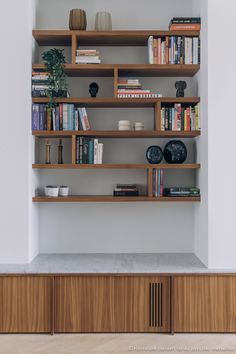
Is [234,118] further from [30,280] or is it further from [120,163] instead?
[30,280]

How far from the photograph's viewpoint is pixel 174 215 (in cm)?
374

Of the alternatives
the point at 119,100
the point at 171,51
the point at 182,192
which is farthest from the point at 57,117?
the point at 182,192

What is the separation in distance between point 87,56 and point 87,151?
2.64ft

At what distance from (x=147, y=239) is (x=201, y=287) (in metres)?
0.78

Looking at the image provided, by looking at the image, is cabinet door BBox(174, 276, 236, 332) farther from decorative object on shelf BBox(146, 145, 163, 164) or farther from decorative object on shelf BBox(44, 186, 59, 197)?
decorative object on shelf BBox(44, 186, 59, 197)

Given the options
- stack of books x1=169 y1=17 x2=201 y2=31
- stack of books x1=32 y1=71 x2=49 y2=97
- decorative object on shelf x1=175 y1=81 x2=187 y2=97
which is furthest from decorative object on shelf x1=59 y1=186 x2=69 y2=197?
stack of books x1=169 y1=17 x2=201 y2=31

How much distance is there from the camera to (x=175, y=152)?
3545 millimetres

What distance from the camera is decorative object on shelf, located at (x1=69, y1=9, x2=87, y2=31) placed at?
3.49 metres

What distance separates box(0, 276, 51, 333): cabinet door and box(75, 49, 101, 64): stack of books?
71.2 inches

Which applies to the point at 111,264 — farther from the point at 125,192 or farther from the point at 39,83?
the point at 39,83

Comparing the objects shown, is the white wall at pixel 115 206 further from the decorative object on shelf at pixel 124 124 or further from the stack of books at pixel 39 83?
the stack of books at pixel 39 83

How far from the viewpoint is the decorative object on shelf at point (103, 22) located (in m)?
3.50

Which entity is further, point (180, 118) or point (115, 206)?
point (115, 206)

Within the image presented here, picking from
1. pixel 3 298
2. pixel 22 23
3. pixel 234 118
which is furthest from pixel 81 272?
pixel 22 23
